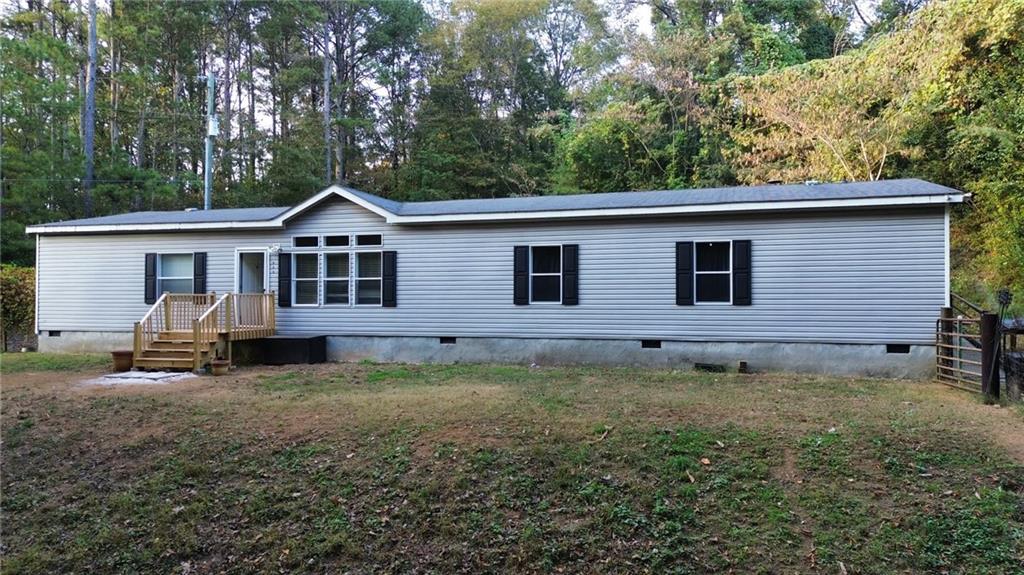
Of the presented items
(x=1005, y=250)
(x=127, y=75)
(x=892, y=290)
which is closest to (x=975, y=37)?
(x=1005, y=250)

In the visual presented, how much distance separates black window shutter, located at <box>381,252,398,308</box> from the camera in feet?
37.6

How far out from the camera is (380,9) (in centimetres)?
2634

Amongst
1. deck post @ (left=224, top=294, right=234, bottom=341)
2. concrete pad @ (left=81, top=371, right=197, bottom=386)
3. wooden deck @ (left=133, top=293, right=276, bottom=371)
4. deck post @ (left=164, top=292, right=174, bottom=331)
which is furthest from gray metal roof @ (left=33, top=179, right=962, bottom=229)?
concrete pad @ (left=81, top=371, right=197, bottom=386)

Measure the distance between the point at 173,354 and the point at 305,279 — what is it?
9.20ft

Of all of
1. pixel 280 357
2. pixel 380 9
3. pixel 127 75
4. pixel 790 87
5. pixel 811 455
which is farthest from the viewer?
pixel 380 9

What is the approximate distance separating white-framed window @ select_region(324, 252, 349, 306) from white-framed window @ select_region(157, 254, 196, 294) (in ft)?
9.71

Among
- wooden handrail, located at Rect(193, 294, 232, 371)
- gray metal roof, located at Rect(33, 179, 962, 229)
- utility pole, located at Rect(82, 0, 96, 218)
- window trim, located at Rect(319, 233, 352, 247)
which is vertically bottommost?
wooden handrail, located at Rect(193, 294, 232, 371)

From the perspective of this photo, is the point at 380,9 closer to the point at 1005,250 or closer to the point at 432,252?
the point at 432,252

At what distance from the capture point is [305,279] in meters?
12.0

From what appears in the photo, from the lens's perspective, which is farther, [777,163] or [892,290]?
[777,163]

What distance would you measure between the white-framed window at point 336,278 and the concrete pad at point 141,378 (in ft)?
9.62

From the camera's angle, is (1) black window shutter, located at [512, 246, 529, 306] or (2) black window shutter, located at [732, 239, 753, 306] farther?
(1) black window shutter, located at [512, 246, 529, 306]

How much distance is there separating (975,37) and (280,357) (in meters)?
17.7

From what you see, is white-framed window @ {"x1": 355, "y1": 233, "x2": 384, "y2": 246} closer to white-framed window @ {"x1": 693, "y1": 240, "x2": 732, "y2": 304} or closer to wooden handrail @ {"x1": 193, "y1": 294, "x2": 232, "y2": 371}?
wooden handrail @ {"x1": 193, "y1": 294, "x2": 232, "y2": 371}
